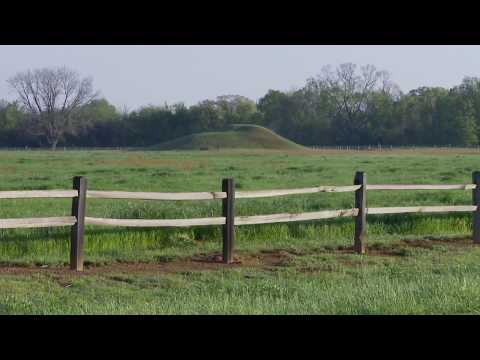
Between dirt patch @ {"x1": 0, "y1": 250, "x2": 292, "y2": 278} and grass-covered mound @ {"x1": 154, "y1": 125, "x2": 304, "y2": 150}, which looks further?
grass-covered mound @ {"x1": 154, "y1": 125, "x2": 304, "y2": 150}

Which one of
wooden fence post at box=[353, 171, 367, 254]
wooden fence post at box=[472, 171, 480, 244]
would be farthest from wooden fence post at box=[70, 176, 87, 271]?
wooden fence post at box=[472, 171, 480, 244]

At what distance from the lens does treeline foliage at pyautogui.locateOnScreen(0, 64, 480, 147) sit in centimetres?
8881

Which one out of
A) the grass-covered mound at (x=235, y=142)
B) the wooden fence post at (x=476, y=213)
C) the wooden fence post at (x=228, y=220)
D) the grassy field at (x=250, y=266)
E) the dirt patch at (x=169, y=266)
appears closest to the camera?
the grassy field at (x=250, y=266)

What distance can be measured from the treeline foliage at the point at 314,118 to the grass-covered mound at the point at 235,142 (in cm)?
1330

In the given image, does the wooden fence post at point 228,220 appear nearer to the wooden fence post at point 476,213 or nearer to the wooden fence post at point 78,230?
the wooden fence post at point 78,230

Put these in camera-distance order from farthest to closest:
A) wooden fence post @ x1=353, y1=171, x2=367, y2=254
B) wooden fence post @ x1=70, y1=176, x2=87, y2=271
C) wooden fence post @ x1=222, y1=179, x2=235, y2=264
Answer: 1. wooden fence post @ x1=353, y1=171, x2=367, y2=254
2. wooden fence post @ x1=222, y1=179, x2=235, y2=264
3. wooden fence post @ x1=70, y1=176, x2=87, y2=271

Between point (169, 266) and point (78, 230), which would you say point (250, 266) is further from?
point (78, 230)

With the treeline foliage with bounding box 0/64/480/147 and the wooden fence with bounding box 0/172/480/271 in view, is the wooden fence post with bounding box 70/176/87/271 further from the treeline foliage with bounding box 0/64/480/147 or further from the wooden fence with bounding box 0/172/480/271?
the treeline foliage with bounding box 0/64/480/147

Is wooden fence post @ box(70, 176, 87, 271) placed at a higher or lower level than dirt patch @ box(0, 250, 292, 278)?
higher

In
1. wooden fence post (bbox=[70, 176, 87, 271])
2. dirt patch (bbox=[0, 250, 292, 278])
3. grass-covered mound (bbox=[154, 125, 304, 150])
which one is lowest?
dirt patch (bbox=[0, 250, 292, 278])

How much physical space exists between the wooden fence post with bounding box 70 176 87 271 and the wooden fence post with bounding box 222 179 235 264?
7.15 ft

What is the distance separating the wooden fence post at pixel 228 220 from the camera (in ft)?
33.8

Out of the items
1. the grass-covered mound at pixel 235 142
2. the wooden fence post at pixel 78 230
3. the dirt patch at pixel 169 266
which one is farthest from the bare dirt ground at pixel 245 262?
the grass-covered mound at pixel 235 142
